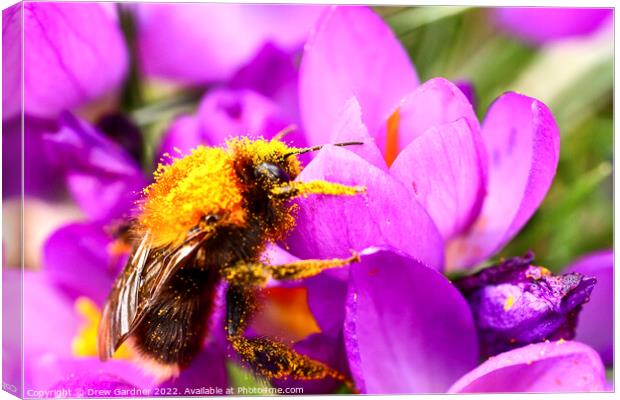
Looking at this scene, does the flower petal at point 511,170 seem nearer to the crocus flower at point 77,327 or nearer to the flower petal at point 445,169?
the flower petal at point 445,169

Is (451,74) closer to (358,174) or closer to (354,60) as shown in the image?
(354,60)

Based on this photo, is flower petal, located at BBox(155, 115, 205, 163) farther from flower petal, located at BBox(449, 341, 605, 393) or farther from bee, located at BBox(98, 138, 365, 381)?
flower petal, located at BBox(449, 341, 605, 393)

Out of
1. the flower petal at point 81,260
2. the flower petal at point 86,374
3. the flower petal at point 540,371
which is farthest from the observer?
the flower petal at point 81,260

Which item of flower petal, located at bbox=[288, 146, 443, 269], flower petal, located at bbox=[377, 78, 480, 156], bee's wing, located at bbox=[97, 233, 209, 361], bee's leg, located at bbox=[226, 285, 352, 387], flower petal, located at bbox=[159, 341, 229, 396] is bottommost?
flower petal, located at bbox=[159, 341, 229, 396]

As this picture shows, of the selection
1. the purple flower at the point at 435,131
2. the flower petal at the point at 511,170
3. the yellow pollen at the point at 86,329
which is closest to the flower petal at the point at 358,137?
the purple flower at the point at 435,131

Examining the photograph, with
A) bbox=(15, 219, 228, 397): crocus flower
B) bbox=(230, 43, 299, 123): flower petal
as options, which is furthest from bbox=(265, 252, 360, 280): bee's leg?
bbox=(230, 43, 299, 123): flower petal

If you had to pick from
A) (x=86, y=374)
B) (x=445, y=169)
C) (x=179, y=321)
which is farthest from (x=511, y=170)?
(x=86, y=374)
